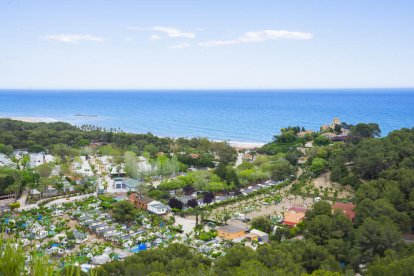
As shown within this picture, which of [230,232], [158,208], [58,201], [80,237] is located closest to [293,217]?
[230,232]

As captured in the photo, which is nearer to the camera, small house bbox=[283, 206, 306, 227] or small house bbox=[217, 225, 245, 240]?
small house bbox=[217, 225, 245, 240]

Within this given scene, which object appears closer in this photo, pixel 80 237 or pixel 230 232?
pixel 80 237

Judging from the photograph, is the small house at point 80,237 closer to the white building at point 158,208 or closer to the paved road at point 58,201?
the white building at point 158,208

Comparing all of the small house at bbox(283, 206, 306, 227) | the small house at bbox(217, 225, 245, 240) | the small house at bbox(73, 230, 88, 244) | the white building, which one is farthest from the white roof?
the small house at bbox(73, 230, 88, 244)

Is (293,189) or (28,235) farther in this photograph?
(293,189)

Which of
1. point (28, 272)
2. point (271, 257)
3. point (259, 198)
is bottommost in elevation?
point (259, 198)

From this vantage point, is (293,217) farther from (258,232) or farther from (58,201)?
(58,201)

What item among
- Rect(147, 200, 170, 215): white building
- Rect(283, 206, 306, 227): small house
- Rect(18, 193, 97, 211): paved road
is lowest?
Rect(18, 193, 97, 211): paved road

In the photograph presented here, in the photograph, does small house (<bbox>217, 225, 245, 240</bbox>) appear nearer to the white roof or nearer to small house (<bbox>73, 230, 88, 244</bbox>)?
the white roof

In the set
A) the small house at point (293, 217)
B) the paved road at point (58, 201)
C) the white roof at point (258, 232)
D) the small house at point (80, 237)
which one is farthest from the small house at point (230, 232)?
the paved road at point (58, 201)

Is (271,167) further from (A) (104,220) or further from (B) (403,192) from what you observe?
(A) (104,220)

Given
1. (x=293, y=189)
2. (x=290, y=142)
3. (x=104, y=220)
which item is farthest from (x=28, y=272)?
(x=290, y=142)
